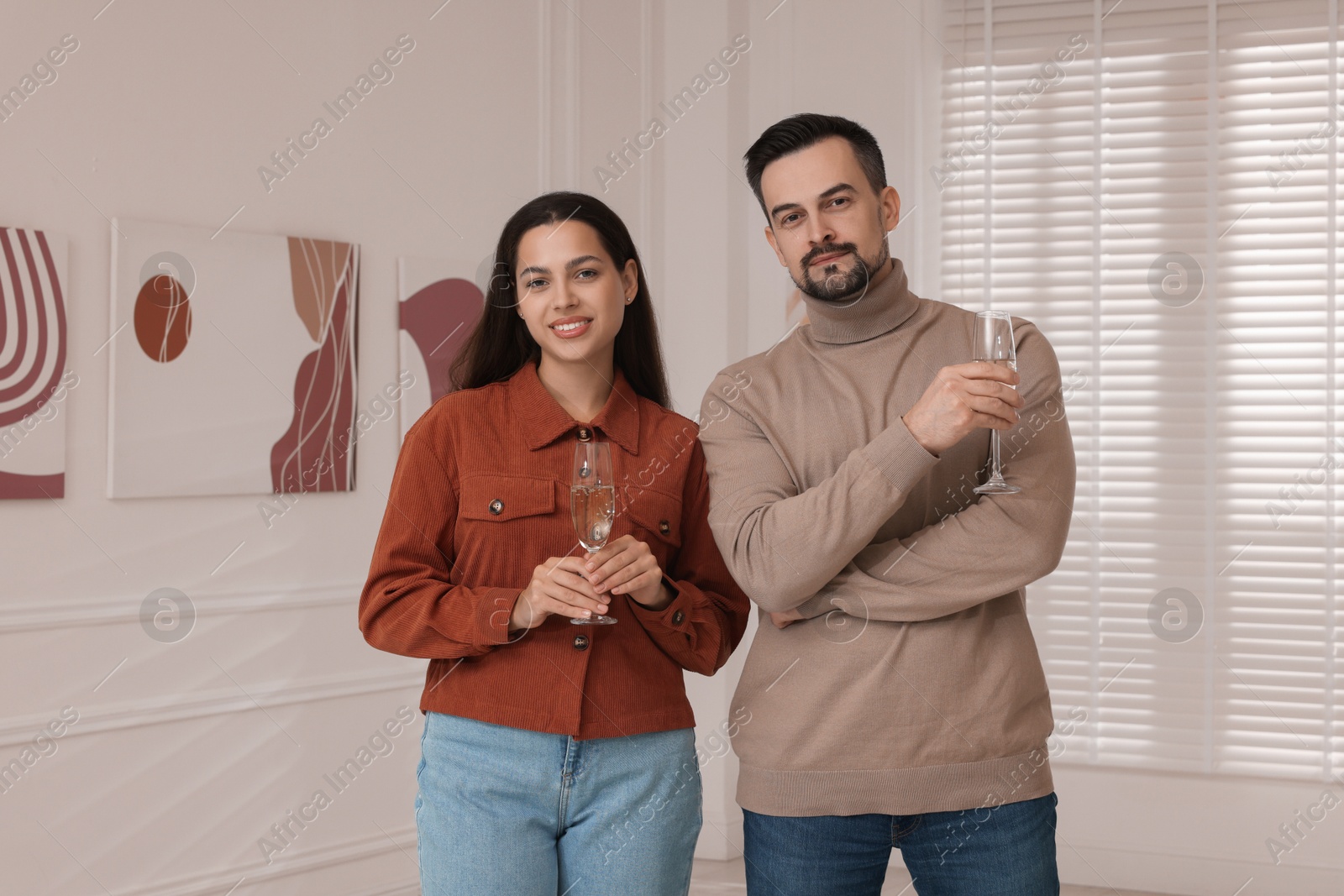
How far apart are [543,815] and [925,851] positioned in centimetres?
59

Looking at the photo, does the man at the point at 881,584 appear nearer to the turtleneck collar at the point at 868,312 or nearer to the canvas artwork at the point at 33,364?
the turtleneck collar at the point at 868,312

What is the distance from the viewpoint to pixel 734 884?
432cm

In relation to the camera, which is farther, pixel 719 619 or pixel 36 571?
pixel 36 571

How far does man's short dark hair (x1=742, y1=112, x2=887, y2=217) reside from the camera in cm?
193

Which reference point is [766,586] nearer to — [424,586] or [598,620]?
[598,620]

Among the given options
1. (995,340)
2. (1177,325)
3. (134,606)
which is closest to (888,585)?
(995,340)

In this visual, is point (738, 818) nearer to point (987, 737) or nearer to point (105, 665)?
point (105, 665)

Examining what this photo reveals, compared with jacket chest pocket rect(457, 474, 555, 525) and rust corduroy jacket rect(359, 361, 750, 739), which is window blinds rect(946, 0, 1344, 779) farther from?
jacket chest pocket rect(457, 474, 555, 525)

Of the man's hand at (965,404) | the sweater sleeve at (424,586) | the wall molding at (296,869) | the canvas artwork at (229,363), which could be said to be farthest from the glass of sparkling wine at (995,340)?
the wall molding at (296,869)

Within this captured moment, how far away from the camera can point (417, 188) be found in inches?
158

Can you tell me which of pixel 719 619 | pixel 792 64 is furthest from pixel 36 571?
pixel 792 64

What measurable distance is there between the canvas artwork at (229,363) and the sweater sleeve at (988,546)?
7.48 ft

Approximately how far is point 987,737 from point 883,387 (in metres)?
0.57

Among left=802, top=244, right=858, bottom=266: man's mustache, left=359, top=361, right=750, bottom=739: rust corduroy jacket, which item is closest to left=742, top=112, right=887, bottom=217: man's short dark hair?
left=802, top=244, right=858, bottom=266: man's mustache
